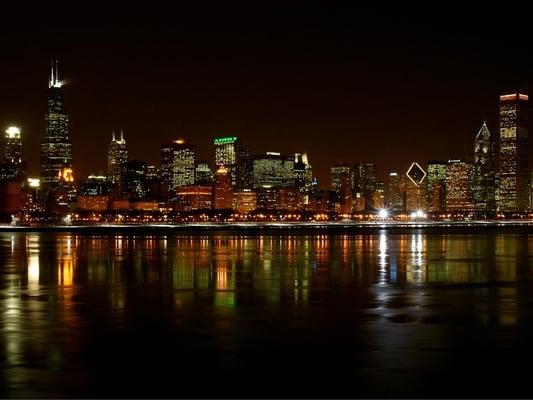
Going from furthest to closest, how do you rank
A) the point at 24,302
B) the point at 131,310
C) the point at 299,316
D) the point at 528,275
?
1. the point at 528,275
2. the point at 24,302
3. the point at 131,310
4. the point at 299,316

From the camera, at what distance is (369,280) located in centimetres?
3638

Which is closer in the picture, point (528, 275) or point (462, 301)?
point (462, 301)

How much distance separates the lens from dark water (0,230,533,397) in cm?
1410

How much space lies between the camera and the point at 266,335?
19625 millimetres

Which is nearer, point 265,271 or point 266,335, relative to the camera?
point 266,335

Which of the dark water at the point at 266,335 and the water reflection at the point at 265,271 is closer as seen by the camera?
the dark water at the point at 266,335

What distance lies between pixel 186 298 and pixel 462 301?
381 inches

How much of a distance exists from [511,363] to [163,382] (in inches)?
273

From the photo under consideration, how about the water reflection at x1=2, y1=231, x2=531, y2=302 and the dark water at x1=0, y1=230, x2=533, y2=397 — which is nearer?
the dark water at x1=0, y1=230, x2=533, y2=397

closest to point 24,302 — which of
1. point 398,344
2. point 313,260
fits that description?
point 398,344

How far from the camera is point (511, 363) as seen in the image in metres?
15.9

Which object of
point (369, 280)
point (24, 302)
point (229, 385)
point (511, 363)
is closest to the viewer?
point (229, 385)

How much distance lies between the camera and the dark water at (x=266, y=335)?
14102mm

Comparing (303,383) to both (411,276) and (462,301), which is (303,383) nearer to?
(462,301)
